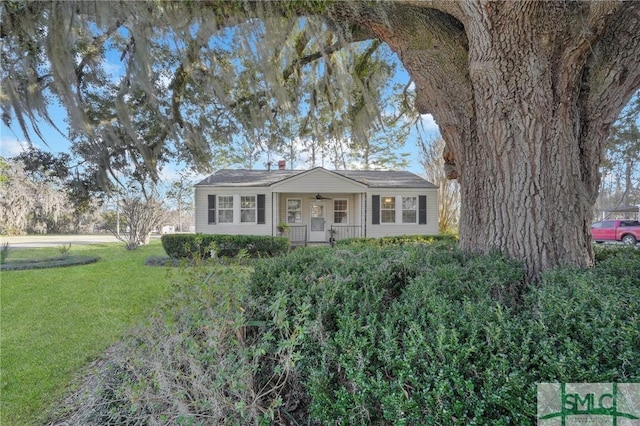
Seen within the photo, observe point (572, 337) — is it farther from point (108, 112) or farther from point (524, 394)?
point (108, 112)

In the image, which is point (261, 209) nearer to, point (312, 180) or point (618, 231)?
point (312, 180)

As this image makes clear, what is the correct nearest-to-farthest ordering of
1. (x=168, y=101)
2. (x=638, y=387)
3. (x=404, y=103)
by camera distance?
(x=638, y=387)
(x=168, y=101)
(x=404, y=103)

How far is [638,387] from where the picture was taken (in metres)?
1.32

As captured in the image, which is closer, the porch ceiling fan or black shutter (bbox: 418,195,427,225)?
the porch ceiling fan

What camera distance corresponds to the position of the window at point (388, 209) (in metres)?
13.9

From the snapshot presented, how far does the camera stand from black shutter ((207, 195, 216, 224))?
508 inches

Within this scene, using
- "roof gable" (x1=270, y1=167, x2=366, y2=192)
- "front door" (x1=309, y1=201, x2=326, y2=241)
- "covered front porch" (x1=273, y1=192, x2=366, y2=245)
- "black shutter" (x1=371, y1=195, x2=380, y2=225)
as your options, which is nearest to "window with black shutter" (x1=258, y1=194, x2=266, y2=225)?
"covered front porch" (x1=273, y1=192, x2=366, y2=245)

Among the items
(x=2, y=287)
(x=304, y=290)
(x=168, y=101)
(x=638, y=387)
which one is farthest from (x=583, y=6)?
(x=2, y=287)

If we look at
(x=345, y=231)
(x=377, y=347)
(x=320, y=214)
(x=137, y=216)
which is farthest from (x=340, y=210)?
(x=377, y=347)

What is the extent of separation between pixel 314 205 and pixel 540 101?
38.2 ft

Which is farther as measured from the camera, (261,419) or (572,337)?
(261,419)

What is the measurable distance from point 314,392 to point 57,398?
2.37 meters

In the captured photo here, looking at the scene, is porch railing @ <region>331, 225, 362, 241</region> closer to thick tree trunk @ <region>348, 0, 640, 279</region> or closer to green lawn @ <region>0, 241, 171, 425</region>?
green lawn @ <region>0, 241, 171, 425</region>

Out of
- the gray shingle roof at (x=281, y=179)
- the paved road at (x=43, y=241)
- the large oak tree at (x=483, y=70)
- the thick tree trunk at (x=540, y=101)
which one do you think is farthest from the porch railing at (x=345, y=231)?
the paved road at (x=43, y=241)
